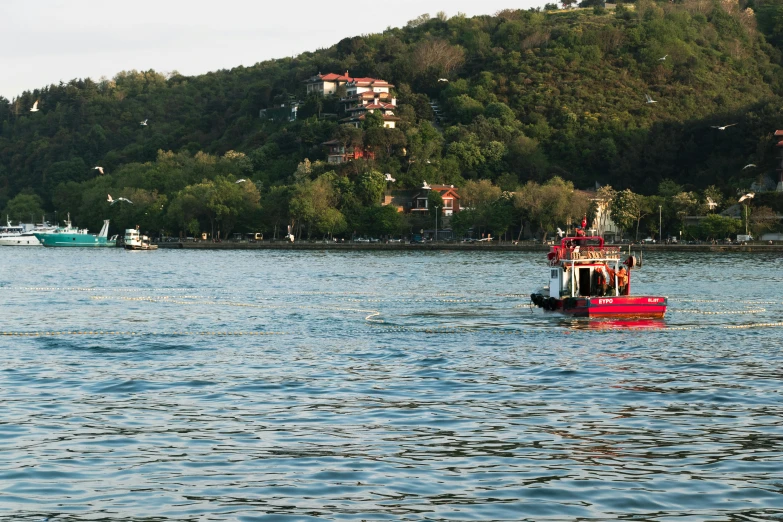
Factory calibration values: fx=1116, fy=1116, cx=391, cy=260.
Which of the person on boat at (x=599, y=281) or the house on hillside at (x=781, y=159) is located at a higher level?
the house on hillside at (x=781, y=159)

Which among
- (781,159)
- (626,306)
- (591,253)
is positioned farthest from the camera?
(781,159)

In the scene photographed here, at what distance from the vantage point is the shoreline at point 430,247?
139 meters

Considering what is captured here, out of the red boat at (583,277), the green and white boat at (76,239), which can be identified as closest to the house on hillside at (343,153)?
the green and white boat at (76,239)

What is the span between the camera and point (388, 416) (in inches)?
928

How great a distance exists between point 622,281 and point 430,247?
355 ft

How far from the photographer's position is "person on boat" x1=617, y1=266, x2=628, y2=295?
47.0 m

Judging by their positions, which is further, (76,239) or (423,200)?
(76,239)

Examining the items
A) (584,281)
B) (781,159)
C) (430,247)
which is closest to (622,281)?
(584,281)

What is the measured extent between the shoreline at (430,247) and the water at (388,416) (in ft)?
300

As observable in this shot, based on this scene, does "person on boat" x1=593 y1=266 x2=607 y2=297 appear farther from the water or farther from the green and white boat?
the green and white boat

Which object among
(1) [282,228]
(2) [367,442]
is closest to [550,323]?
(2) [367,442]

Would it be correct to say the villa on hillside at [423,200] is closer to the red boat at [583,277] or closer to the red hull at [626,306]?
the red boat at [583,277]

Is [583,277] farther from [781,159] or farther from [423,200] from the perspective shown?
[781,159]

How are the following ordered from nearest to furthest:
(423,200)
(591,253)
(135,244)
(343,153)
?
1. (591,253)
2. (135,244)
3. (423,200)
4. (343,153)
